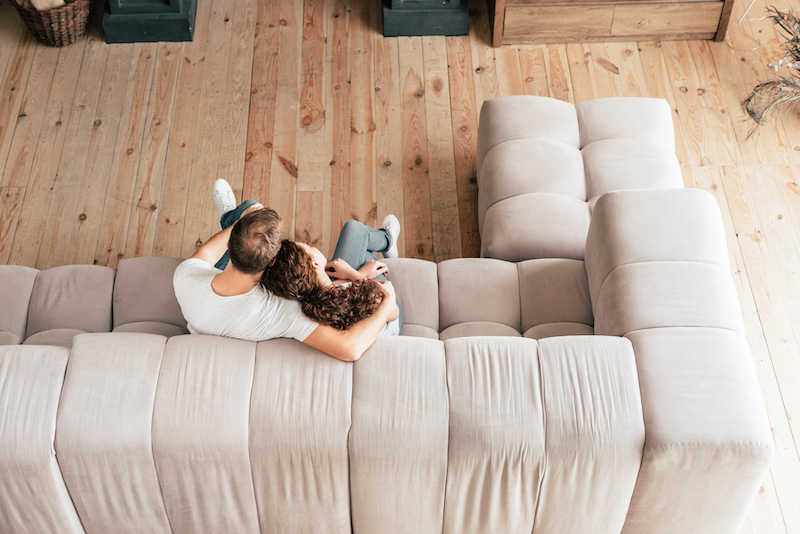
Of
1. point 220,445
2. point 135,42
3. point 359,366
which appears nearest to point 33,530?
point 220,445

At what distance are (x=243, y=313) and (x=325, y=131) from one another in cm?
165

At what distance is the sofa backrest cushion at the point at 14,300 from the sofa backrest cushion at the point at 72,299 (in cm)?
2

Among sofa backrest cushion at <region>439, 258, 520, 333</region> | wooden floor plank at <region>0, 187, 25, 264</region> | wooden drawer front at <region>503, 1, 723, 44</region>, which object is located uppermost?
wooden drawer front at <region>503, 1, 723, 44</region>

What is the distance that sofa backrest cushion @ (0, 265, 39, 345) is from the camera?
2.06 m

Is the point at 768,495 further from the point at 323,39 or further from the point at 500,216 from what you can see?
the point at 323,39

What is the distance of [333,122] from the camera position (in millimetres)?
3137

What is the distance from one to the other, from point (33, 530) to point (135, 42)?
257cm

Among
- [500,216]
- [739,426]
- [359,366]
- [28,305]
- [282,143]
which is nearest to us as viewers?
[739,426]

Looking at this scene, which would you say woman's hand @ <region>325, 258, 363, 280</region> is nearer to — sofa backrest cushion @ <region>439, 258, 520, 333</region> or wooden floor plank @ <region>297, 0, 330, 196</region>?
sofa backrest cushion @ <region>439, 258, 520, 333</region>

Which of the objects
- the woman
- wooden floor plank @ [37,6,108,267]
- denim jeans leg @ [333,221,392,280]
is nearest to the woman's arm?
denim jeans leg @ [333,221,392,280]

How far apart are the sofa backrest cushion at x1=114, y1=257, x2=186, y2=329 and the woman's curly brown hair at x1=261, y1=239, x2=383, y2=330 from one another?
1.96ft

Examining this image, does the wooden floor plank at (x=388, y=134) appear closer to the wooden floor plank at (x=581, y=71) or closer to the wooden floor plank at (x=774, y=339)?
the wooden floor plank at (x=581, y=71)

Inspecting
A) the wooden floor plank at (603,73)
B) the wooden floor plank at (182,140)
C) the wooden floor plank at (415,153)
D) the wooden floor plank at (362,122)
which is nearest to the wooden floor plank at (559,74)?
the wooden floor plank at (603,73)

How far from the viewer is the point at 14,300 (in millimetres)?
2105
